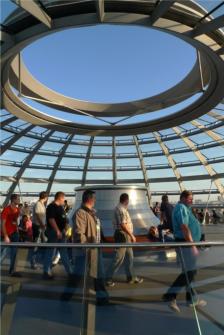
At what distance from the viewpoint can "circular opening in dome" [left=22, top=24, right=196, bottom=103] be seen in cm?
1728

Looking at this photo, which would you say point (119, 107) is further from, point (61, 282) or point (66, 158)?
point (61, 282)

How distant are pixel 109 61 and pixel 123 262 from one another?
17.0m

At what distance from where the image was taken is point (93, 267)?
4992 millimetres

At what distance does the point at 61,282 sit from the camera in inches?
202

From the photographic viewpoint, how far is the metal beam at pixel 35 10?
33.6ft

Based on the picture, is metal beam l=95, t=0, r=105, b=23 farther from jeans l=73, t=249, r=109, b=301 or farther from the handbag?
jeans l=73, t=249, r=109, b=301

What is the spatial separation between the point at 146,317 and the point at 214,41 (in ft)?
38.1

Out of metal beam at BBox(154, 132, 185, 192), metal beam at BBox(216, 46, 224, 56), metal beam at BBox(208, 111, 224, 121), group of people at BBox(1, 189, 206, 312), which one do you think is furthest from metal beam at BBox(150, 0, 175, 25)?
metal beam at BBox(154, 132, 185, 192)

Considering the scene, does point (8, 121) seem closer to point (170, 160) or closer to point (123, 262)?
point (170, 160)

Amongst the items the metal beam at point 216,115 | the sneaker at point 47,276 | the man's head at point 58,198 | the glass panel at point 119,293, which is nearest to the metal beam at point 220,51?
the man's head at point 58,198

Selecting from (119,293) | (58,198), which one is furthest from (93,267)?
(58,198)

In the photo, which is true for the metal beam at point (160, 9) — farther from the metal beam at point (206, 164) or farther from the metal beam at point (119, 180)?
the metal beam at point (119, 180)

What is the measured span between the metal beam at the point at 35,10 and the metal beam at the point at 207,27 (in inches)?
200

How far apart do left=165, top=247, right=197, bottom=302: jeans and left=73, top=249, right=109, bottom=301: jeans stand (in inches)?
38.8
